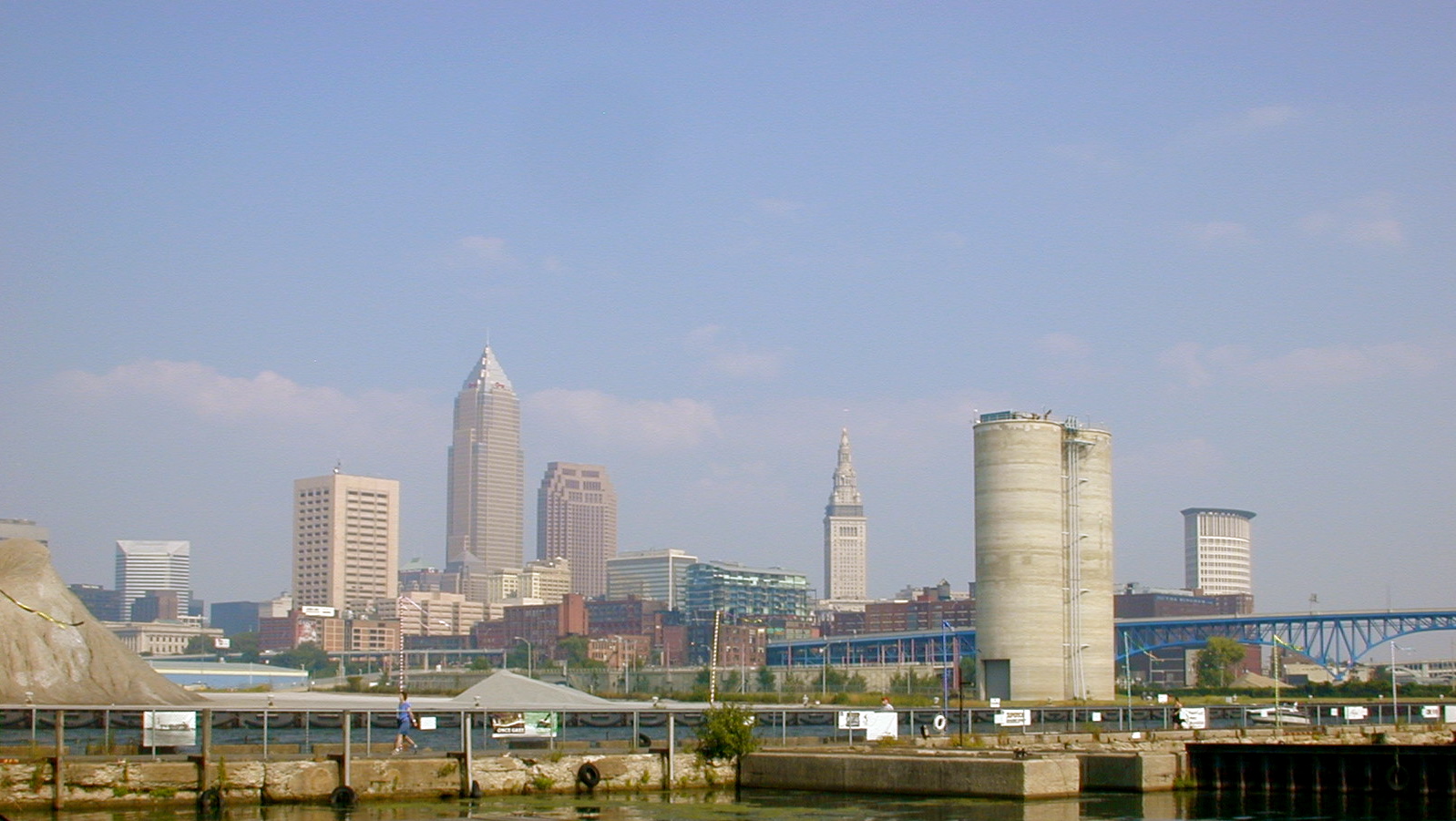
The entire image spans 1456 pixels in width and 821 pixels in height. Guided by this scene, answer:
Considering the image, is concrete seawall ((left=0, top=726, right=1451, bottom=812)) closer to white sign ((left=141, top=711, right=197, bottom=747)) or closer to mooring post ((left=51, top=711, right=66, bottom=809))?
mooring post ((left=51, top=711, right=66, bottom=809))

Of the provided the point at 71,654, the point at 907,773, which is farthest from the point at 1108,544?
the point at 907,773

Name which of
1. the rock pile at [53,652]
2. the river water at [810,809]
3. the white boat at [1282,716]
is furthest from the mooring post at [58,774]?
the white boat at [1282,716]

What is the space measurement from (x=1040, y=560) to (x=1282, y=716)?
26791 mm

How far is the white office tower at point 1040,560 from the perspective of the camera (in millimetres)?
120812

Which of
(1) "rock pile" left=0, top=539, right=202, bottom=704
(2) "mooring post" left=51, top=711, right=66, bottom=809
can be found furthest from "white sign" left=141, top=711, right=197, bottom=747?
(1) "rock pile" left=0, top=539, right=202, bottom=704

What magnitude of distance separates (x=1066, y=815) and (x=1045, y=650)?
84182 millimetres

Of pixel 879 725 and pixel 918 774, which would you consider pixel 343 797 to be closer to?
pixel 918 774

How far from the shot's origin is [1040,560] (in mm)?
120875

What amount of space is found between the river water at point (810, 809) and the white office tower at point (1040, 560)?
7281 cm

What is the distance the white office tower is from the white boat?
19016mm

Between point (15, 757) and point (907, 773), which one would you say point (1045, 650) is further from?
point (15, 757)

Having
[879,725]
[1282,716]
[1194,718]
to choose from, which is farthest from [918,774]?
[1282,716]

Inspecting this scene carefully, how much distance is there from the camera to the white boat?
303ft

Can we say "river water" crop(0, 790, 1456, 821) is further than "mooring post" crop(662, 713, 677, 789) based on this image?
No
